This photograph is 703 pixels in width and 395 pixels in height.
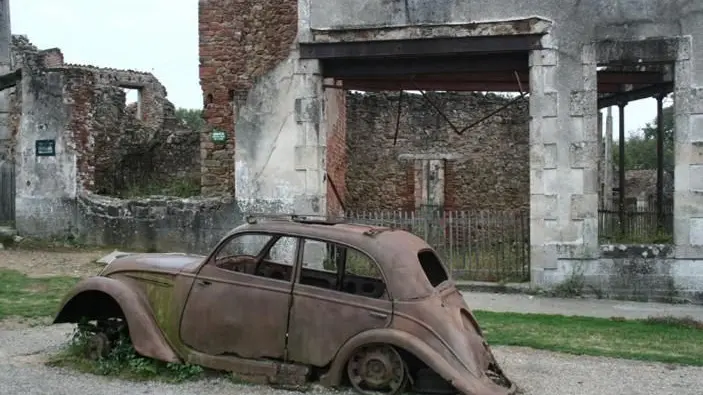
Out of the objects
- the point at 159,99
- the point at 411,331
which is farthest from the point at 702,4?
the point at 159,99

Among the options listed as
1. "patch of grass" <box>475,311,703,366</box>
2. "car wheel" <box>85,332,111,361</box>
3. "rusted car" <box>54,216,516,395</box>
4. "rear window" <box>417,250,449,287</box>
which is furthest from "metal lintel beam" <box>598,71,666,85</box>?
"car wheel" <box>85,332,111,361</box>

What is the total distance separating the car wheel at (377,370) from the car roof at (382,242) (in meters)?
0.48

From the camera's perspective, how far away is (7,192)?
55.9ft

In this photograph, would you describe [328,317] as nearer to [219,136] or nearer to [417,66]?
[417,66]

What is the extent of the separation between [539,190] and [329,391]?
24.0 ft

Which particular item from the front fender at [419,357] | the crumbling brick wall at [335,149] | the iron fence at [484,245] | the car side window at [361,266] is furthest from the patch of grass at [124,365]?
the crumbling brick wall at [335,149]

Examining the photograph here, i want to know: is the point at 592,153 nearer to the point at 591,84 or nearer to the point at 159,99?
the point at 591,84

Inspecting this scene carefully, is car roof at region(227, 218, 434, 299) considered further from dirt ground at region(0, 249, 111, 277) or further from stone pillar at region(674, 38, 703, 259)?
dirt ground at region(0, 249, 111, 277)

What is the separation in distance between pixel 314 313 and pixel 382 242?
2.73 feet

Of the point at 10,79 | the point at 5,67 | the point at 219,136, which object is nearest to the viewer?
the point at 219,136

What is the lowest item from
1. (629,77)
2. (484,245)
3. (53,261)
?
(53,261)

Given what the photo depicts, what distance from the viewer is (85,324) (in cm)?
725

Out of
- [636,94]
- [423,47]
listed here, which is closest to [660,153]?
[636,94]

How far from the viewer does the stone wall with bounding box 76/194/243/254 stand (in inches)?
561
